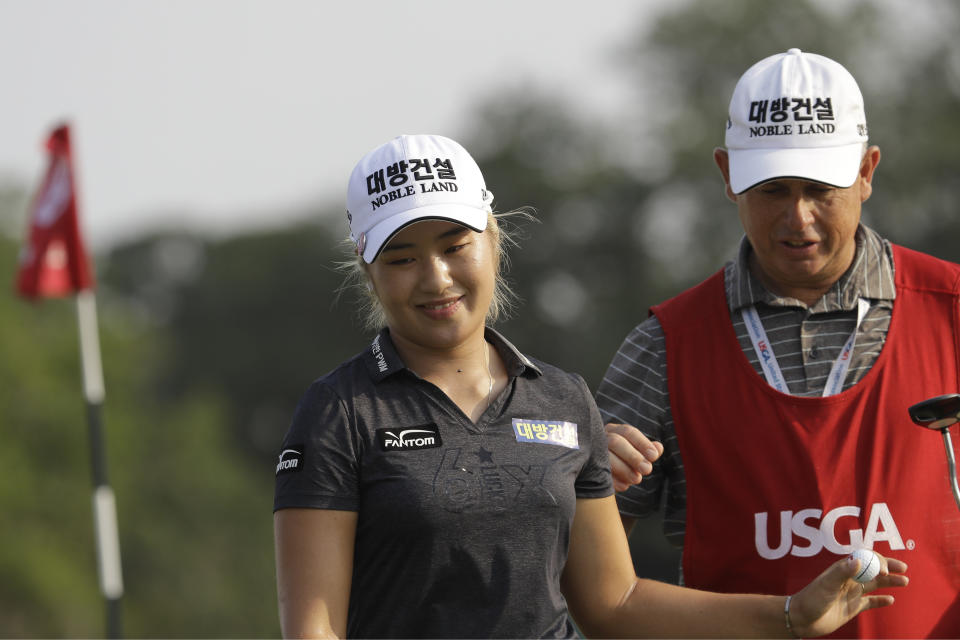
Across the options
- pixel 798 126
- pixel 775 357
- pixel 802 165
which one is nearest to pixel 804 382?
pixel 775 357

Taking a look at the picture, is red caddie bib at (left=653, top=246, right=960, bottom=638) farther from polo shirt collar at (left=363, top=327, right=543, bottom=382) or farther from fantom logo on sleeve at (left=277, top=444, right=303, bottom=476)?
fantom logo on sleeve at (left=277, top=444, right=303, bottom=476)

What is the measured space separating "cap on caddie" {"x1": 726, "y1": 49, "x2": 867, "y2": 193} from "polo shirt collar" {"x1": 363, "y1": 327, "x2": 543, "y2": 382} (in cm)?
106

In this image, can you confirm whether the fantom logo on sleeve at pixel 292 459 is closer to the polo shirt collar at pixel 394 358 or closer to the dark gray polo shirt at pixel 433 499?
the dark gray polo shirt at pixel 433 499

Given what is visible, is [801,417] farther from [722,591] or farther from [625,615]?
[625,615]

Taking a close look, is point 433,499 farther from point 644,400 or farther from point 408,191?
point 644,400

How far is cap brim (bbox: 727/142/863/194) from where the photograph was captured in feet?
15.5

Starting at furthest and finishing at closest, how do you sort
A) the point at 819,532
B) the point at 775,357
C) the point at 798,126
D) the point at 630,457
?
the point at 775,357, the point at 798,126, the point at 819,532, the point at 630,457

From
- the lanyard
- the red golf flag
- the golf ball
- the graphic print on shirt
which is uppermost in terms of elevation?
the red golf flag

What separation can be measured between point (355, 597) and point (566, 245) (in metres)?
48.4

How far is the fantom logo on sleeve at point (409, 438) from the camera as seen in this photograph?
3.83 m

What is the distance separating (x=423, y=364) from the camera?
4078 millimetres

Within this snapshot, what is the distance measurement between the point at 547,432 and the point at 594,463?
0.67ft

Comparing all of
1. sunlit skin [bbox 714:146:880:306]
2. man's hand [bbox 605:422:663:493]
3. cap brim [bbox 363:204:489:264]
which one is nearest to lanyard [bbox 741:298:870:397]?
sunlit skin [bbox 714:146:880:306]

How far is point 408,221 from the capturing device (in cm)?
393
